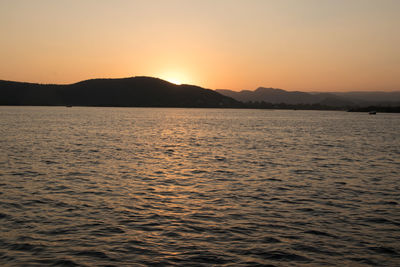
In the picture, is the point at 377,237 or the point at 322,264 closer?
the point at 322,264

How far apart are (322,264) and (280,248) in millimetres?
1738

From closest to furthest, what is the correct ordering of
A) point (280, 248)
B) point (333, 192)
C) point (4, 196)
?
point (280, 248) → point (4, 196) → point (333, 192)

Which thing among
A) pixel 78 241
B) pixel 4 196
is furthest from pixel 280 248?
pixel 4 196

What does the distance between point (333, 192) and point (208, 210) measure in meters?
9.37

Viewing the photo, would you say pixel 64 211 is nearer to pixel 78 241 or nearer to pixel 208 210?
pixel 78 241

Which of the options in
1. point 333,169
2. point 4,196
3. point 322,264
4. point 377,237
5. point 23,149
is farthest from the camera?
point 23,149

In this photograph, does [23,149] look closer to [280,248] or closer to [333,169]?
[333,169]

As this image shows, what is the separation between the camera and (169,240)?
553 inches

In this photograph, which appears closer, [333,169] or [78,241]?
[78,241]

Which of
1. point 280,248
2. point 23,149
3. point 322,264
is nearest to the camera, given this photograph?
point 322,264

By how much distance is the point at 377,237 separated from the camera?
14.7 metres

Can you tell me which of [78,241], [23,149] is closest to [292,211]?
[78,241]

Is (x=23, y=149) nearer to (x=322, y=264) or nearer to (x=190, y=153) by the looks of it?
(x=190, y=153)

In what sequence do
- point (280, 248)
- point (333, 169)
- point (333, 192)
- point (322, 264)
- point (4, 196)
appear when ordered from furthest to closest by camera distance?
point (333, 169) → point (333, 192) → point (4, 196) → point (280, 248) → point (322, 264)
